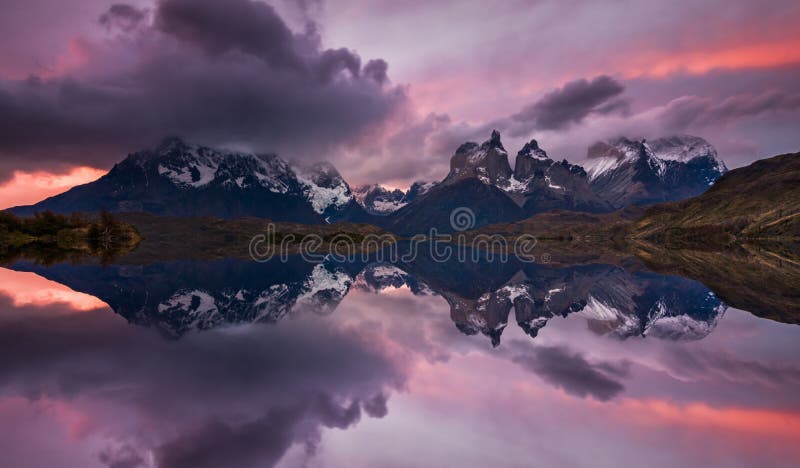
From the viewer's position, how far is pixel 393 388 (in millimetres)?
22453

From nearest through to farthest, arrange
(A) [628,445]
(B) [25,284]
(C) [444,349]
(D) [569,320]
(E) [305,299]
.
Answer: (A) [628,445] < (C) [444,349] < (D) [569,320] < (E) [305,299] < (B) [25,284]

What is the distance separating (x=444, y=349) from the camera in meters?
30.6

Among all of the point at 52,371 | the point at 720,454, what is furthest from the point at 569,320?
the point at 52,371

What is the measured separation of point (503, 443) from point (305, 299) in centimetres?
4445

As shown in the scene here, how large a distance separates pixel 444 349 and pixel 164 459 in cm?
1911

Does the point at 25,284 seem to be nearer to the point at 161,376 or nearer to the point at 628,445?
the point at 161,376

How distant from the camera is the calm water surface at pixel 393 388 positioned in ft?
52.5

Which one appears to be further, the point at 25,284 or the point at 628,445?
the point at 25,284

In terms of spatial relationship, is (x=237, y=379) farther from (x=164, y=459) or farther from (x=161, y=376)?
(x=164, y=459)

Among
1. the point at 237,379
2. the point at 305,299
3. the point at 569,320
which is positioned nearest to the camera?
the point at 237,379

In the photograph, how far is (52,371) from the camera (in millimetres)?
24547

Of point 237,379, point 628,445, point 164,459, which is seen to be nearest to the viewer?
point 164,459

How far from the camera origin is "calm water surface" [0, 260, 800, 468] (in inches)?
630

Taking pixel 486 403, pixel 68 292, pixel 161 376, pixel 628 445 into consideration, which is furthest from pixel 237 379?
pixel 68 292
